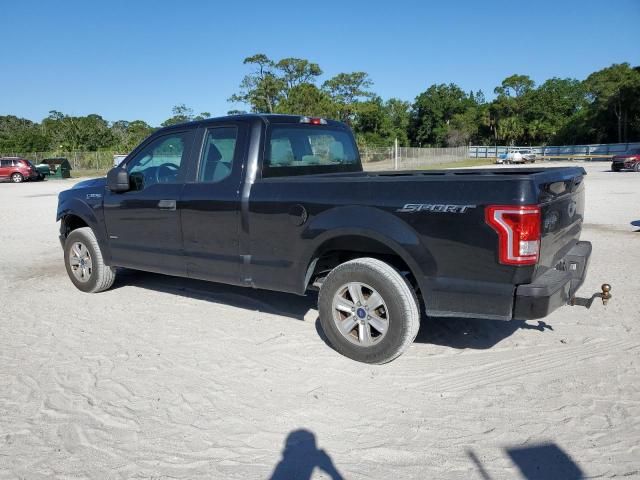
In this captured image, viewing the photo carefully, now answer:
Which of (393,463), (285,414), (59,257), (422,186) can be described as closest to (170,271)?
(285,414)

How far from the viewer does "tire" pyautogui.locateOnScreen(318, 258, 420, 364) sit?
152 inches

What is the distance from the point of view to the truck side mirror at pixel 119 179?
534cm

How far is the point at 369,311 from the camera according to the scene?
404cm

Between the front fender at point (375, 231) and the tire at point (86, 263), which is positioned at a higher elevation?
the front fender at point (375, 231)

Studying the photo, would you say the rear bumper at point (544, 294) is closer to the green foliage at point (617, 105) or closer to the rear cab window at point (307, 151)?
the rear cab window at point (307, 151)

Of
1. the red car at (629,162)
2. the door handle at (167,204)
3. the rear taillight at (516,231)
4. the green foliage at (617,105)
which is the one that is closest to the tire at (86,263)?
the door handle at (167,204)

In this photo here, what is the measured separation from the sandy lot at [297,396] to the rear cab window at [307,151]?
150 centimetres

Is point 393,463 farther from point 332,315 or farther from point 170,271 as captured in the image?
point 170,271

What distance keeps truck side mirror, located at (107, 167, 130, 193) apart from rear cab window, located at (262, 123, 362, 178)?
63.8 inches

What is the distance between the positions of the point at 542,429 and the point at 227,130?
11.5ft

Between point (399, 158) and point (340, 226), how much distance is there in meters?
41.4

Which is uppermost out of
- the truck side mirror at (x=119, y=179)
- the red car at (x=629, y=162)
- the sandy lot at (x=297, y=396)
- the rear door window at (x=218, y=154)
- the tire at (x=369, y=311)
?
the rear door window at (x=218, y=154)

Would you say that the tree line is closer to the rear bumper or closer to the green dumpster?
the green dumpster

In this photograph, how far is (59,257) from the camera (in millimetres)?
8859
